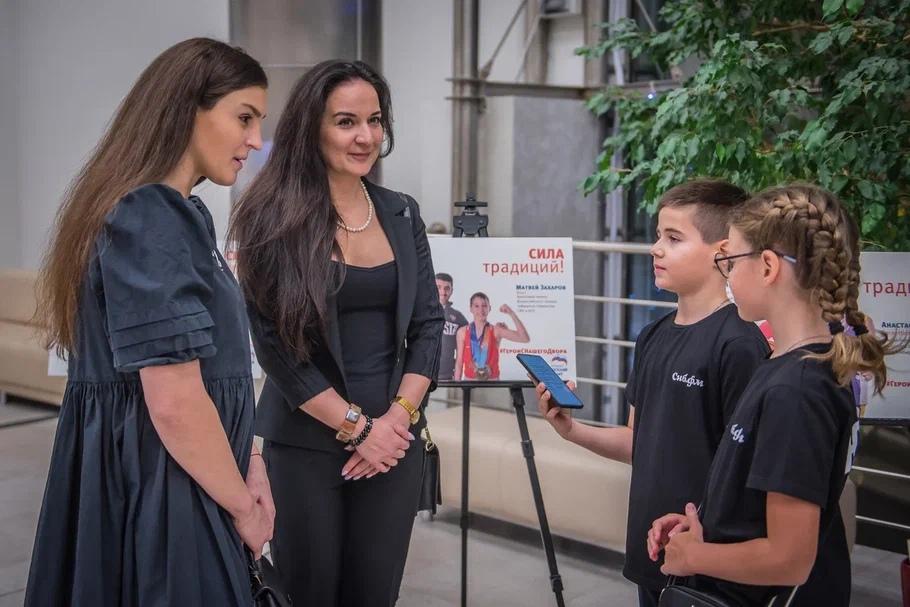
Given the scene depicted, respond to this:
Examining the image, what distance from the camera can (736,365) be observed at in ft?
5.95

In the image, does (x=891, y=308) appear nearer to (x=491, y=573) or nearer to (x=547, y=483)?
(x=547, y=483)

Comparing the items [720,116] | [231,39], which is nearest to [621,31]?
[720,116]

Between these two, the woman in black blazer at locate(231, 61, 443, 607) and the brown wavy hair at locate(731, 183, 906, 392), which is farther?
the woman in black blazer at locate(231, 61, 443, 607)

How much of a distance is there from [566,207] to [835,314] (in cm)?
520

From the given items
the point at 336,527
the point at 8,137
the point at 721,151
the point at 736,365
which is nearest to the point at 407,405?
the point at 336,527

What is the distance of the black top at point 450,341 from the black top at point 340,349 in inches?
26.1

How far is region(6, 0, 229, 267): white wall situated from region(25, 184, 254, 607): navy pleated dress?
5.70 m

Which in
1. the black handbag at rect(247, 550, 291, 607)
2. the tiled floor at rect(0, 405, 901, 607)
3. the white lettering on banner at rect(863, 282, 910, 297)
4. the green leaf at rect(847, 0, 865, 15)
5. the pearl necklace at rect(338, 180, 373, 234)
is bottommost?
the tiled floor at rect(0, 405, 901, 607)

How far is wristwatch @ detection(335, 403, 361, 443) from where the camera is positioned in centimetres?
208

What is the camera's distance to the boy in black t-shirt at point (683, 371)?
1.85 m

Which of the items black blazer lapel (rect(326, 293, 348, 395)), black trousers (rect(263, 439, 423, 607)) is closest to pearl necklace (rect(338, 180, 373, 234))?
black blazer lapel (rect(326, 293, 348, 395))

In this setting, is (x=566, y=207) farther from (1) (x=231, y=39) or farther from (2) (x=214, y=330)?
(2) (x=214, y=330)

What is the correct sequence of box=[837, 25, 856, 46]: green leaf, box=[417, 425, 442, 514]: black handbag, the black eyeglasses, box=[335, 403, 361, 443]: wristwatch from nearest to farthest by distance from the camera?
the black eyeglasses, box=[335, 403, 361, 443]: wristwatch, box=[417, 425, 442, 514]: black handbag, box=[837, 25, 856, 46]: green leaf

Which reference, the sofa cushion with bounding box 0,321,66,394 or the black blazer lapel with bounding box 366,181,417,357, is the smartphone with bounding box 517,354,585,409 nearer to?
the black blazer lapel with bounding box 366,181,417,357
